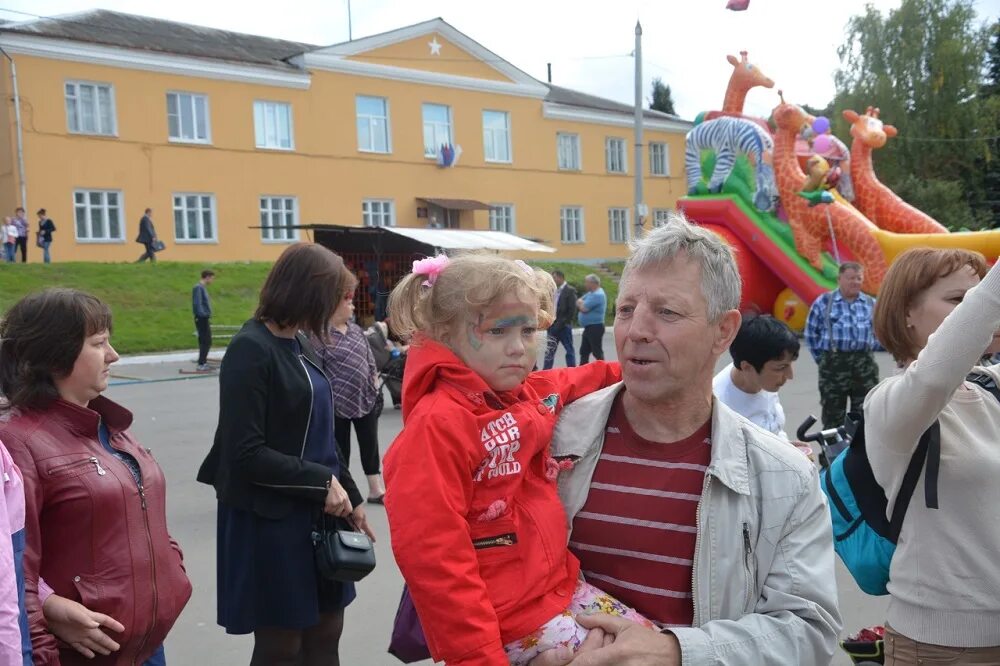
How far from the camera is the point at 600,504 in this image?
209 centimetres

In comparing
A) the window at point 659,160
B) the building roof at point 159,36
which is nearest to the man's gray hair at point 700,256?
the building roof at point 159,36

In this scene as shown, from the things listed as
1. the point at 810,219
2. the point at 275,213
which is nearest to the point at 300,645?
the point at 810,219

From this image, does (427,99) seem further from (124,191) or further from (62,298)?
(62,298)

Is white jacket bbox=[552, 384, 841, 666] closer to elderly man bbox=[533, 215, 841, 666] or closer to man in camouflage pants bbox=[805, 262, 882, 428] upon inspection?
elderly man bbox=[533, 215, 841, 666]

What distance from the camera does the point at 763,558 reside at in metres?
1.97

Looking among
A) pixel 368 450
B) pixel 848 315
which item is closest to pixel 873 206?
pixel 848 315

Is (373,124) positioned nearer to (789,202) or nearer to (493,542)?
(789,202)

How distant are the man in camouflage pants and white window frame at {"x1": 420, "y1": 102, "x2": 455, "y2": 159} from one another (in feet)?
97.3

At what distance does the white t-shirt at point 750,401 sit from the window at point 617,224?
3812 centimetres

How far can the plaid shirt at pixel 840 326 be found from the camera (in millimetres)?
7715

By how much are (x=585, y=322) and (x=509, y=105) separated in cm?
2458

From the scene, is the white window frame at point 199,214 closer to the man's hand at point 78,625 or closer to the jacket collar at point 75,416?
the jacket collar at point 75,416

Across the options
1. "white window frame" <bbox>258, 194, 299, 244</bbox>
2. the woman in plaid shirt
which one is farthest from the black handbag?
"white window frame" <bbox>258, 194, 299, 244</bbox>

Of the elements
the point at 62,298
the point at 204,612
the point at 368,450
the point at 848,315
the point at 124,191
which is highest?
the point at 124,191
